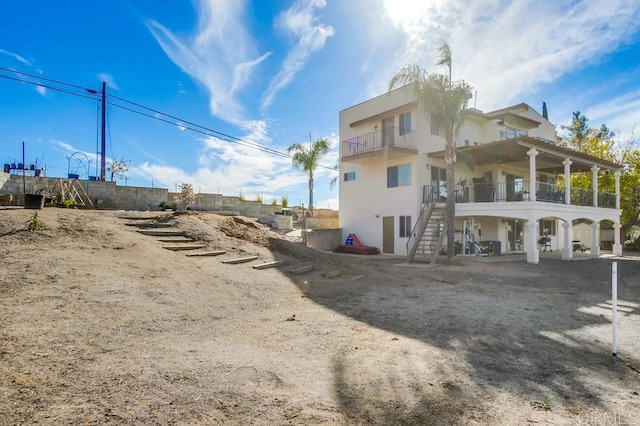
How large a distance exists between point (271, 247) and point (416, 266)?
677 centimetres

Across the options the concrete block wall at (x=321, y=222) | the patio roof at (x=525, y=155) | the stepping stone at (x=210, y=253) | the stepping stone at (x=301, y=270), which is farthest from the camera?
the concrete block wall at (x=321, y=222)

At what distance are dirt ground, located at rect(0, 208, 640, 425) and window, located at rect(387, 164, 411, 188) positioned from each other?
11.8m

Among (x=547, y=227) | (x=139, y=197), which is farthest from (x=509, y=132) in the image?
(x=139, y=197)

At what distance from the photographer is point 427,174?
21406mm

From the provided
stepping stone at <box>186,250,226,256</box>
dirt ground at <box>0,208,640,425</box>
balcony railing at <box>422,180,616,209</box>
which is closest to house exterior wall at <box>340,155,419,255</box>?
balcony railing at <box>422,180,616,209</box>

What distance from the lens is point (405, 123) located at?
22.0 metres

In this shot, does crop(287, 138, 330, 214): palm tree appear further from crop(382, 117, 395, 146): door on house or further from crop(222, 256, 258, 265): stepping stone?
crop(222, 256, 258, 265): stepping stone

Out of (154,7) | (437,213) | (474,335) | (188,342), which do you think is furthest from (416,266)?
(154,7)

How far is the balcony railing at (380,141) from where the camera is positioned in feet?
70.2

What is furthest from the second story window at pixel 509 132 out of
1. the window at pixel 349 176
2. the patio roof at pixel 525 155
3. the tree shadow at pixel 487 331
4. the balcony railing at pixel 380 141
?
the tree shadow at pixel 487 331

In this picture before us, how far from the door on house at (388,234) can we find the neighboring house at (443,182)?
0.22 feet

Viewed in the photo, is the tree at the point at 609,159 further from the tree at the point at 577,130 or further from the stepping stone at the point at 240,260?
the stepping stone at the point at 240,260

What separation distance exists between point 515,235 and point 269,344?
2393 centimetres

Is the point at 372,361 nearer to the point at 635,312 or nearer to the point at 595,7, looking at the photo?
the point at 635,312
